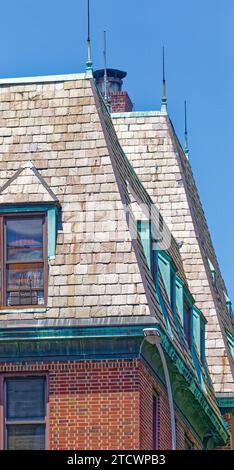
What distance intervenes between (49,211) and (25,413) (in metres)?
4.06

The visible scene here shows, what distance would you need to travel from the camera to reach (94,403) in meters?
38.5

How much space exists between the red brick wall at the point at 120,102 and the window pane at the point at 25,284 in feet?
67.0

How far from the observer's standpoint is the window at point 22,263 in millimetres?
39188

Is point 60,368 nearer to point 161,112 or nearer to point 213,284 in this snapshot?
point 213,284

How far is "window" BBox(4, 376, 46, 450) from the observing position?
126 ft

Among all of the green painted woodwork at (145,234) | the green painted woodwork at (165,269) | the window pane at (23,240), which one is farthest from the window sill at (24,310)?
the green painted woodwork at (165,269)

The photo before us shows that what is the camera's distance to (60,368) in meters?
38.8

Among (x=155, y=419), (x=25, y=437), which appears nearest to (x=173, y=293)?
(x=155, y=419)

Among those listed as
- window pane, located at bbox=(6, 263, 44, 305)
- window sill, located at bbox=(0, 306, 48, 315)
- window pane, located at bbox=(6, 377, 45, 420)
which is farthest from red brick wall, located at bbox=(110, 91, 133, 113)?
window pane, located at bbox=(6, 377, 45, 420)

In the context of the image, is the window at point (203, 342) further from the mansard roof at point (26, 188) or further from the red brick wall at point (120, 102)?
the red brick wall at point (120, 102)

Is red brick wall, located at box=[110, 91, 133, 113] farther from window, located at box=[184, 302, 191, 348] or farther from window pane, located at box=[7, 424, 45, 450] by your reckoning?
window pane, located at box=[7, 424, 45, 450]

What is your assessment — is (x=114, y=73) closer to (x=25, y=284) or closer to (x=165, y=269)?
(x=165, y=269)
